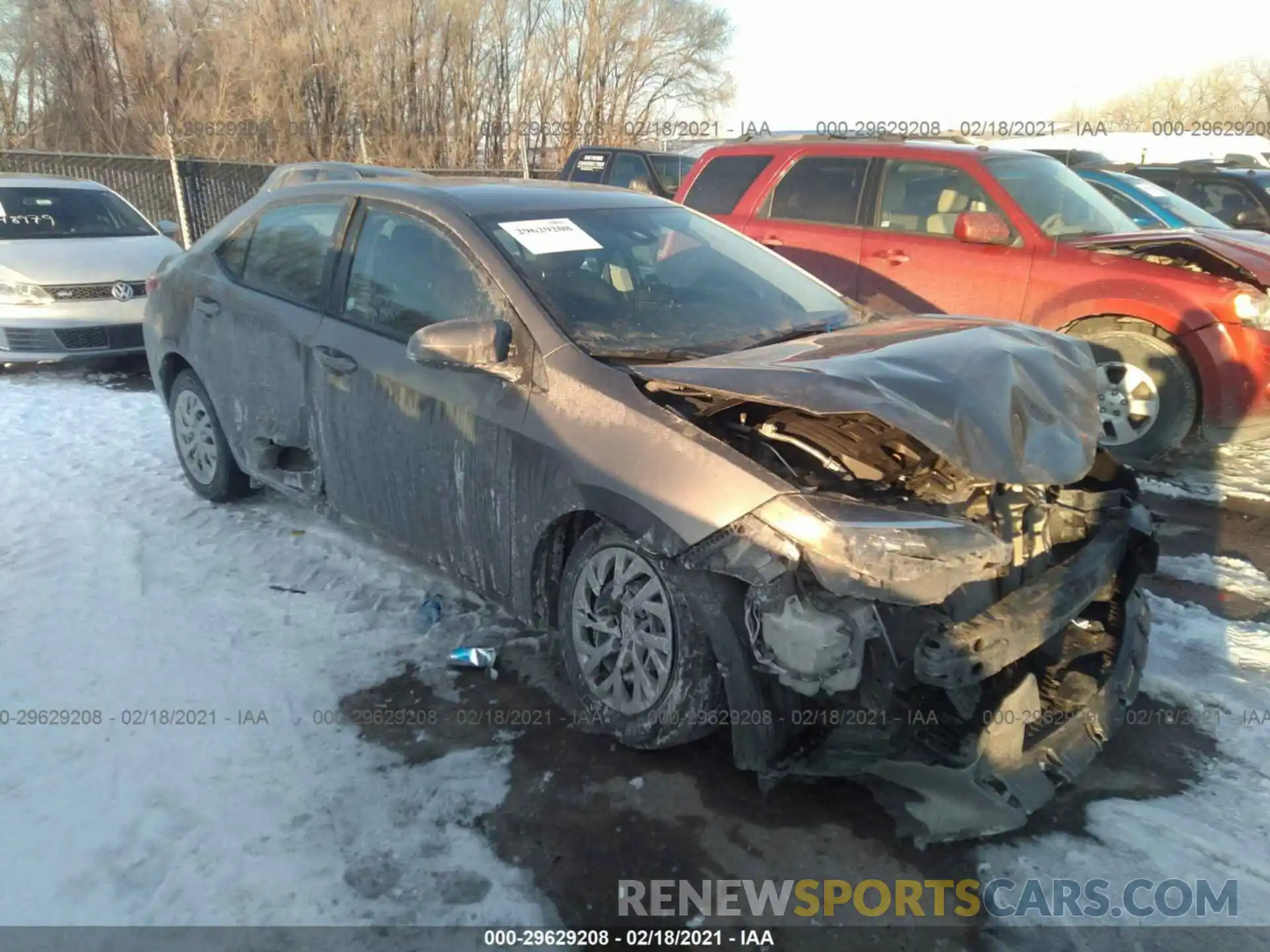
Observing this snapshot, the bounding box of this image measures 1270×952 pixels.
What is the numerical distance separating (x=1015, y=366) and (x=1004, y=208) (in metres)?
4.01

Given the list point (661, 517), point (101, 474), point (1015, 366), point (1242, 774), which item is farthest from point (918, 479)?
point (101, 474)

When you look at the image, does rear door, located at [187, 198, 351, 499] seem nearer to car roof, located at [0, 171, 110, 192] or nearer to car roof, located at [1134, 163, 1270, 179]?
car roof, located at [0, 171, 110, 192]

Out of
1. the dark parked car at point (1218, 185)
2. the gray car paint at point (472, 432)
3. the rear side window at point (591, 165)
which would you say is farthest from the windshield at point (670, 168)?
the gray car paint at point (472, 432)

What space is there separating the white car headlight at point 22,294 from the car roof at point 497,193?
193 inches

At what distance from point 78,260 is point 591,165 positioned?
22.8 ft

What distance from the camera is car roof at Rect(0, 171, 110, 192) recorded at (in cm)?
911

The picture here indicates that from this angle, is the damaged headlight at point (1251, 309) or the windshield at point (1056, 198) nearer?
the damaged headlight at point (1251, 309)

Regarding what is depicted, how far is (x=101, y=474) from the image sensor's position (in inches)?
221

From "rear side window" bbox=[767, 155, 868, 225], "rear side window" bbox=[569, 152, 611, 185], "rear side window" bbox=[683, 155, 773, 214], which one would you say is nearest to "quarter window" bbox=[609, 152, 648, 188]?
"rear side window" bbox=[569, 152, 611, 185]

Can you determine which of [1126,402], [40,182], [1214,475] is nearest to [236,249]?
[1126,402]

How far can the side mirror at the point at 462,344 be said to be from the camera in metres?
3.10

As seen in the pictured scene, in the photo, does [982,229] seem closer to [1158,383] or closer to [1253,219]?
[1158,383]

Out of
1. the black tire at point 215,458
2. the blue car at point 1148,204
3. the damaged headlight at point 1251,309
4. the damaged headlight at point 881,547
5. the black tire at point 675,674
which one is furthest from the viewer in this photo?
the blue car at point 1148,204

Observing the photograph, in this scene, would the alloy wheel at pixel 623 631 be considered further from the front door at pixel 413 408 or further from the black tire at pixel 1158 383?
the black tire at pixel 1158 383
